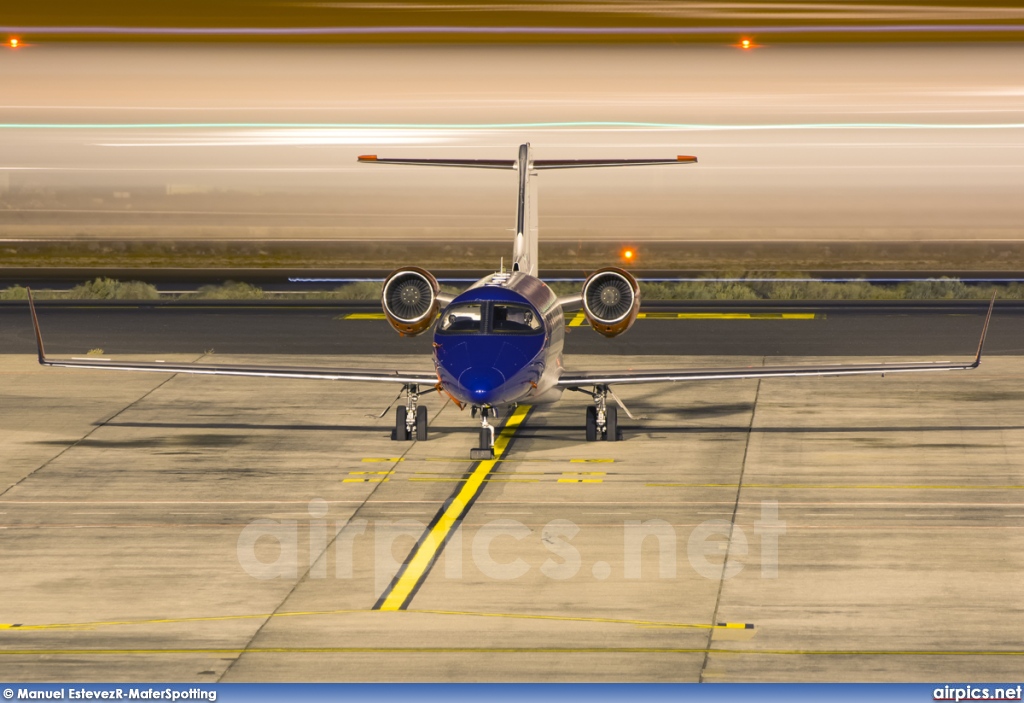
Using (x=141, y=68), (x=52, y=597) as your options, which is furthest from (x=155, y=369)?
(x=141, y=68)

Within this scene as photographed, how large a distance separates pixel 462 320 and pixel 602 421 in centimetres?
270

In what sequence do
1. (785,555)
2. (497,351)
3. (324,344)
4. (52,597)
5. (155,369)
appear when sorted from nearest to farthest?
(52,597) < (785,555) < (497,351) < (155,369) < (324,344)

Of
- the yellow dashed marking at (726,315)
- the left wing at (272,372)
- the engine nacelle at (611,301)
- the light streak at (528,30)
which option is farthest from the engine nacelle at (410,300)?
the light streak at (528,30)

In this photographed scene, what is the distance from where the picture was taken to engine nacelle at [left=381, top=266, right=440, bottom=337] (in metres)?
26.2

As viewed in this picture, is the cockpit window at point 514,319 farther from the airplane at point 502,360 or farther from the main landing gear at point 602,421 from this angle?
the main landing gear at point 602,421

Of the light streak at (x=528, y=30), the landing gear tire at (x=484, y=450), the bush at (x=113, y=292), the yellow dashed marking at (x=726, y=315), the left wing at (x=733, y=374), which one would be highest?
the light streak at (x=528, y=30)

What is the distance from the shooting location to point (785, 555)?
17.7 m

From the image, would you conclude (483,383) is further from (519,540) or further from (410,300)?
(519,540)

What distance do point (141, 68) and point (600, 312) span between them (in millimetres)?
24043

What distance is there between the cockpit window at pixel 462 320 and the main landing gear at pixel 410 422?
142cm

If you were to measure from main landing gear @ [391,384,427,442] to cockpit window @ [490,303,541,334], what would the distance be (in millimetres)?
1907

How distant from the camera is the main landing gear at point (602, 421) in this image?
2494 cm

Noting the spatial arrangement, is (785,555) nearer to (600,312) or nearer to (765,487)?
(765,487)

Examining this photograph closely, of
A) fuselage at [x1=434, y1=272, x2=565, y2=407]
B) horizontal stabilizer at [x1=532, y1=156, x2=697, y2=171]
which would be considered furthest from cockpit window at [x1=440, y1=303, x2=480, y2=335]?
horizontal stabilizer at [x1=532, y1=156, x2=697, y2=171]
